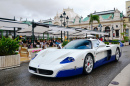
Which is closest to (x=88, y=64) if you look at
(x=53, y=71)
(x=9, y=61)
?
(x=53, y=71)

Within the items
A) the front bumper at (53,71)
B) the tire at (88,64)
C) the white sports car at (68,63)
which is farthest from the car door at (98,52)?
the front bumper at (53,71)

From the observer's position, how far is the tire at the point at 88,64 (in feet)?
13.3

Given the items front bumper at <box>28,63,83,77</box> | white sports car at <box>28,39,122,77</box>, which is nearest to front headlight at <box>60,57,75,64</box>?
white sports car at <box>28,39,122,77</box>

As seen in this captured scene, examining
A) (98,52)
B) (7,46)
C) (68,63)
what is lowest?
(68,63)

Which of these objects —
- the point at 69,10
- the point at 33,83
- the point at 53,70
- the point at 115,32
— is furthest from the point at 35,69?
the point at 69,10

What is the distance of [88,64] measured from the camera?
422 cm

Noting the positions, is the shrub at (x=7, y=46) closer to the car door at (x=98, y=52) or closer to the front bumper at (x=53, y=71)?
the front bumper at (x=53, y=71)

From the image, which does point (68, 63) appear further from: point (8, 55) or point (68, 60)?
point (8, 55)

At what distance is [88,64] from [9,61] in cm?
381

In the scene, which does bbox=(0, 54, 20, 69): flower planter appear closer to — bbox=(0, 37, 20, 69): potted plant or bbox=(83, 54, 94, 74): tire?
bbox=(0, 37, 20, 69): potted plant

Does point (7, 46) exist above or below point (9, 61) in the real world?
above

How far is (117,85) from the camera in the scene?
3045 mm

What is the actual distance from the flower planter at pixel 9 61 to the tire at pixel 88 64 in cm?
364

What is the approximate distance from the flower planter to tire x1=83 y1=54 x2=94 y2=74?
3.64 m
